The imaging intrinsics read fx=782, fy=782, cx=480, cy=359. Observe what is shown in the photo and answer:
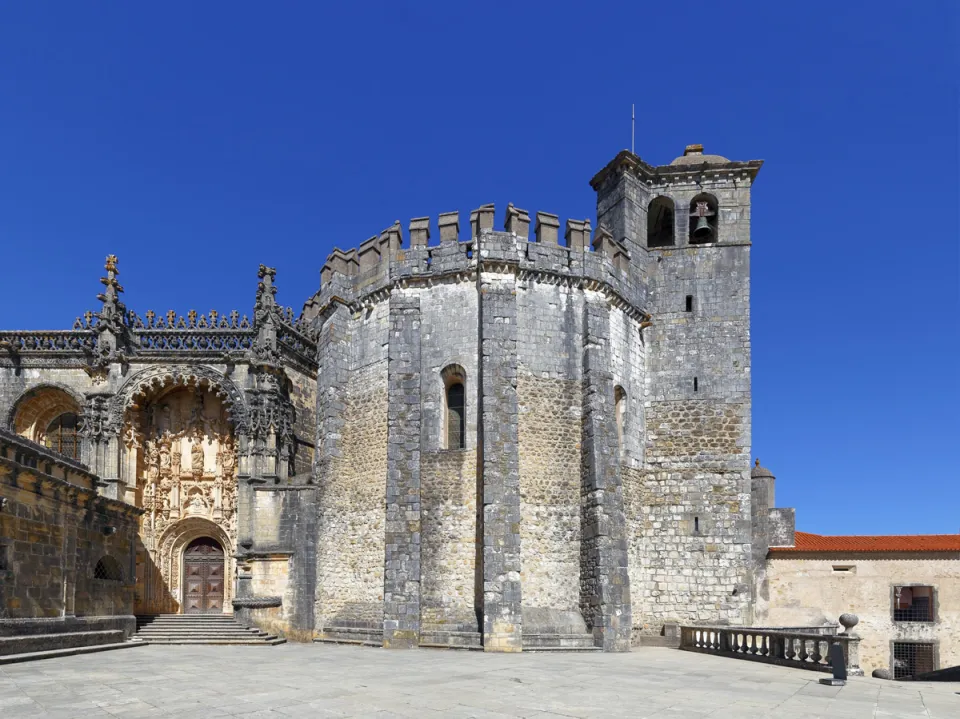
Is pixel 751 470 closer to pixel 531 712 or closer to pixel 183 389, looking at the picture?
pixel 531 712

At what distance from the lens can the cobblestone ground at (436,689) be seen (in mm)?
8844

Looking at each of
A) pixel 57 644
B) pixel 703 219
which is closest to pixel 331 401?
pixel 57 644

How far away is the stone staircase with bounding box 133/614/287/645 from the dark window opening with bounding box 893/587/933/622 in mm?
14851

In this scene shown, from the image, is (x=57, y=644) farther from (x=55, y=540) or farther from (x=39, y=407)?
(x=39, y=407)

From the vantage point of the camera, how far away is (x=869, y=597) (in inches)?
746

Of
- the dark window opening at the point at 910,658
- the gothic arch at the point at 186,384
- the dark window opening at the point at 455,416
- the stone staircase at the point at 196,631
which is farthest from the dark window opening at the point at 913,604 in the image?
the gothic arch at the point at 186,384

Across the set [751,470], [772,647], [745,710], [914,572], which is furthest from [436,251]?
[914,572]

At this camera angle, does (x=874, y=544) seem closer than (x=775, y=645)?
No

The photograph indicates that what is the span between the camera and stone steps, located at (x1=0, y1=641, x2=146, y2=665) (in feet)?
42.9

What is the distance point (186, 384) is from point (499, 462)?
947 centimetres

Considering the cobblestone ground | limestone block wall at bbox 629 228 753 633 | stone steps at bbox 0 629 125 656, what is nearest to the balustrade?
the cobblestone ground

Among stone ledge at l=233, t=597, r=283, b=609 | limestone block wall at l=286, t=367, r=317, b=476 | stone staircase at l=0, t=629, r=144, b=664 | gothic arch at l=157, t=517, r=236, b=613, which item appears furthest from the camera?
limestone block wall at l=286, t=367, r=317, b=476

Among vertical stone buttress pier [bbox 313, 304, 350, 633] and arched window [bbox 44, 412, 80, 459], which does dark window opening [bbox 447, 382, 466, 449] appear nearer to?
vertical stone buttress pier [bbox 313, 304, 350, 633]

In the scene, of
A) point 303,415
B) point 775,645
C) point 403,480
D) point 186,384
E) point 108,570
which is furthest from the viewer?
point 303,415
